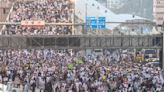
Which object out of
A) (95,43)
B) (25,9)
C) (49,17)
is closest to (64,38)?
(95,43)

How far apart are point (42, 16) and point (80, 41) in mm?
17361

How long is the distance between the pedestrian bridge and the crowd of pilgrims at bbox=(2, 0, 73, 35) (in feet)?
34.0

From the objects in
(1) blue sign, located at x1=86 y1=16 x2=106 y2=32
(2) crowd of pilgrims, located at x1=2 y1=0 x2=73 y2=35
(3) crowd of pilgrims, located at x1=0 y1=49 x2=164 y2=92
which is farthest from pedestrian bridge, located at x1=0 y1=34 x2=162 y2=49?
(2) crowd of pilgrims, located at x1=2 y1=0 x2=73 y2=35

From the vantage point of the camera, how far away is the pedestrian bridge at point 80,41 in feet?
132

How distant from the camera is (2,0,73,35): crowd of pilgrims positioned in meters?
53.0

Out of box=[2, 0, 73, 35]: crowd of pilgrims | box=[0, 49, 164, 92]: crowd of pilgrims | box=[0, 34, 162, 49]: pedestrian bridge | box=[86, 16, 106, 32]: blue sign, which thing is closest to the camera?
box=[0, 49, 164, 92]: crowd of pilgrims

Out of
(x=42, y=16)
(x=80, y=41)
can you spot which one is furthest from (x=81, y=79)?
(x=42, y=16)

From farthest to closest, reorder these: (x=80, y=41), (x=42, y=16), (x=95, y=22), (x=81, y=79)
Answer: (x=42, y=16) → (x=95, y=22) → (x=80, y=41) → (x=81, y=79)

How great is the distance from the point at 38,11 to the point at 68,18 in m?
2.91

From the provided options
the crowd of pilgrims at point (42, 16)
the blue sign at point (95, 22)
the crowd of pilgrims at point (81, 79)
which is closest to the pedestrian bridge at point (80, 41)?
the blue sign at point (95, 22)

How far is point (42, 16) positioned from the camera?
191ft

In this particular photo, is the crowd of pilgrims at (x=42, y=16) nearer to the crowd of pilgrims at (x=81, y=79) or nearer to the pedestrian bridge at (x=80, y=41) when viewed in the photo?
the pedestrian bridge at (x=80, y=41)

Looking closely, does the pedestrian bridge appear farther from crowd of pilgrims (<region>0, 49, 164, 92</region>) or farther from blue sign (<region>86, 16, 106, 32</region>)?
crowd of pilgrims (<region>0, 49, 164, 92</region>)

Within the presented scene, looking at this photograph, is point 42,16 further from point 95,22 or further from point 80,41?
point 80,41
